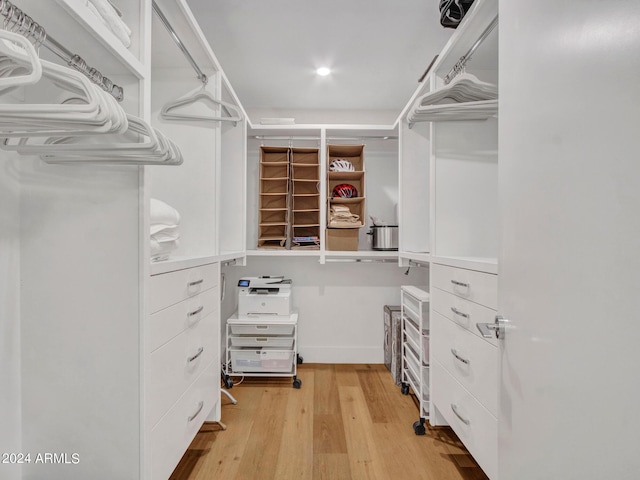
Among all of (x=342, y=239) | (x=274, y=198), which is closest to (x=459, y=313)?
(x=342, y=239)

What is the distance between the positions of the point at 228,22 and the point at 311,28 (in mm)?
473

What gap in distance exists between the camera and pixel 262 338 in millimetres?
2631

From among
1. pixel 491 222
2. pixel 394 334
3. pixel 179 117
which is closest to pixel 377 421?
pixel 394 334

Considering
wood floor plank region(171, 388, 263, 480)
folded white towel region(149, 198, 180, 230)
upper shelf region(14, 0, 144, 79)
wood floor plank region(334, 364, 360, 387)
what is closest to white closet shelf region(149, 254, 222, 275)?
folded white towel region(149, 198, 180, 230)

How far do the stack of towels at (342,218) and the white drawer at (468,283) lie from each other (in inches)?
38.0

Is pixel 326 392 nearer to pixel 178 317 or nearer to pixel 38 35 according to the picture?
pixel 178 317

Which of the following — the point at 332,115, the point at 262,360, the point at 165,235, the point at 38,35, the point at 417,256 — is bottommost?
the point at 262,360

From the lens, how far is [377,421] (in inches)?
80.7

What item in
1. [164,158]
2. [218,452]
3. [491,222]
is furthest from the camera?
[491,222]

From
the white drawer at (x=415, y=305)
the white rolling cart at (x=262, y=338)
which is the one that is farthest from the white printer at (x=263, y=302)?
the white drawer at (x=415, y=305)

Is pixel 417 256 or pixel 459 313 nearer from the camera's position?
pixel 459 313

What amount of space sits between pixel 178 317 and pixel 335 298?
1.89m

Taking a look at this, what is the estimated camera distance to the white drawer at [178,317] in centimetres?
114

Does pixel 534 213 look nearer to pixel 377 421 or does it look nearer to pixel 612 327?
pixel 612 327
